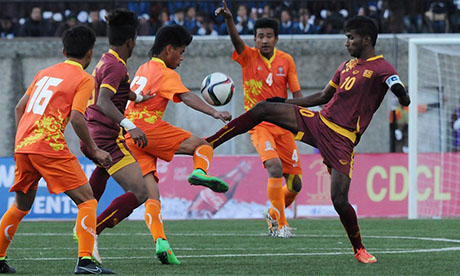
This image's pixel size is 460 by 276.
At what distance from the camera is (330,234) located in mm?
11117

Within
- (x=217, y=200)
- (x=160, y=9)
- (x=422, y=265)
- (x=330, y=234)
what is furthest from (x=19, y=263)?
(x=160, y=9)

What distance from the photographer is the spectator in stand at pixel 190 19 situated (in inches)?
777

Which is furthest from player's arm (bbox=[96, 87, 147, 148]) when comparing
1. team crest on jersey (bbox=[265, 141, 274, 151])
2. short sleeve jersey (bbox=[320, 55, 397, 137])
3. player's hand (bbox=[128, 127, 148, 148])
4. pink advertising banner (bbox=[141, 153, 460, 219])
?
pink advertising banner (bbox=[141, 153, 460, 219])

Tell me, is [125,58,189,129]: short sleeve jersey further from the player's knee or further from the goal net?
the goal net

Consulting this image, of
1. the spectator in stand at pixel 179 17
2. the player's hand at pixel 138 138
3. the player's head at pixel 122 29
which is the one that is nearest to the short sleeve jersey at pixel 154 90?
the player's head at pixel 122 29

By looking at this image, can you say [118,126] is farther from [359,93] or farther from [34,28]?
[34,28]

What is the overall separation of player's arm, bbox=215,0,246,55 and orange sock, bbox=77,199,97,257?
9.98 feet

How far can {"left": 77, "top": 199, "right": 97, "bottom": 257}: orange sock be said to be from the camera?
6.54 metres

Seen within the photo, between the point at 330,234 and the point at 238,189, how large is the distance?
4.46 m

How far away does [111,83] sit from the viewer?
7160 mm

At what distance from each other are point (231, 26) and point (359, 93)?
7.63 ft

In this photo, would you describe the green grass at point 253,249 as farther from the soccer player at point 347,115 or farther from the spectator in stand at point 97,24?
the spectator in stand at point 97,24

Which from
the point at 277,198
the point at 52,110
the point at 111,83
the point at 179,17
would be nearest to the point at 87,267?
the point at 52,110

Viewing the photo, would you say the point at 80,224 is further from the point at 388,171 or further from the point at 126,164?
the point at 388,171
